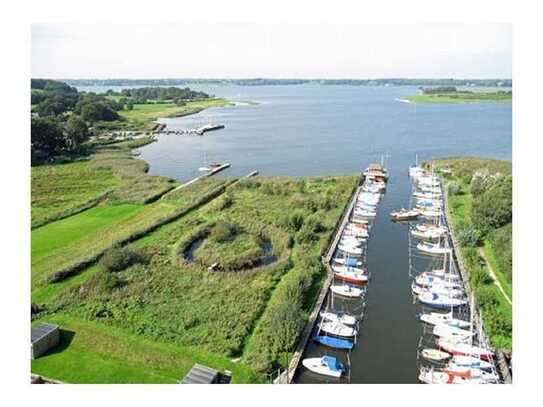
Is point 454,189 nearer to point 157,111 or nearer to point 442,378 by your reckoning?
point 442,378

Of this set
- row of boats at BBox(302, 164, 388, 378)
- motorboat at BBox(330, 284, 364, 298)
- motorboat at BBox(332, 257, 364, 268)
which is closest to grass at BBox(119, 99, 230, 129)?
row of boats at BBox(302, 164, 388, 378)

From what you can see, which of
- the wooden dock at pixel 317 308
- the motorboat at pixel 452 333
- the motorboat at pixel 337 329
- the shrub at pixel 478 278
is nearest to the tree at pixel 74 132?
the wooden dock at pixel 317 308

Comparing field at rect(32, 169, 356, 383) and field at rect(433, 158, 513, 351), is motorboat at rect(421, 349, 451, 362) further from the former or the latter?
field at rect(32, 169, 356, 383)
